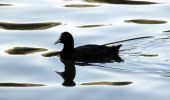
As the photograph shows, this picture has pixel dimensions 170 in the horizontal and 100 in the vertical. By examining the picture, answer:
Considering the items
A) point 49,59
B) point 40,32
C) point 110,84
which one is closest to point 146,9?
point 40,32

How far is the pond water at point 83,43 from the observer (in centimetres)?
1430

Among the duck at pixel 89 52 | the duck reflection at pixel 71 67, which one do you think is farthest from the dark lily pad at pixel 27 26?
the duck reflection at pixel 71 67

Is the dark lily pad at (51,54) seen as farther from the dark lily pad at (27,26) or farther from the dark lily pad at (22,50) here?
the dark lily pad at (27,26)

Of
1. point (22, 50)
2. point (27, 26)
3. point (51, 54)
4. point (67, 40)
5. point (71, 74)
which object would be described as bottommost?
point (71, 74)

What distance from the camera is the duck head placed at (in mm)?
17484

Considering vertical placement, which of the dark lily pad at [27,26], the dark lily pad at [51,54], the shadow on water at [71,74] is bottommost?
the shadow on water at [71,74]

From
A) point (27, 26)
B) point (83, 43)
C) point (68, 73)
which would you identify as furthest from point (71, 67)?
point (27, 26)

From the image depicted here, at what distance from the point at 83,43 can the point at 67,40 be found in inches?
34.1

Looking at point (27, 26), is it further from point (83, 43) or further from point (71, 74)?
point (71, 74)

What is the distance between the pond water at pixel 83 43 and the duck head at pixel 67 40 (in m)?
0.42

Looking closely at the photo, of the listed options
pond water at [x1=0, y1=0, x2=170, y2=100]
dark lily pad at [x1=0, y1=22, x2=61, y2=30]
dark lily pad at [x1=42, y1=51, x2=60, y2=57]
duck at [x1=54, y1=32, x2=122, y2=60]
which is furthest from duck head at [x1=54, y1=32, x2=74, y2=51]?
dark lily pad at [x1=0, y1=22, x2=61, y2=30]

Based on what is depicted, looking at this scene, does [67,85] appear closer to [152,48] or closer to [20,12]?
[152,48]

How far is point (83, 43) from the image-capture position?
1830 cm

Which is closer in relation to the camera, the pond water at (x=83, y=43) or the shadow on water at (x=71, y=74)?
the pond water at (x=83, y=43)
